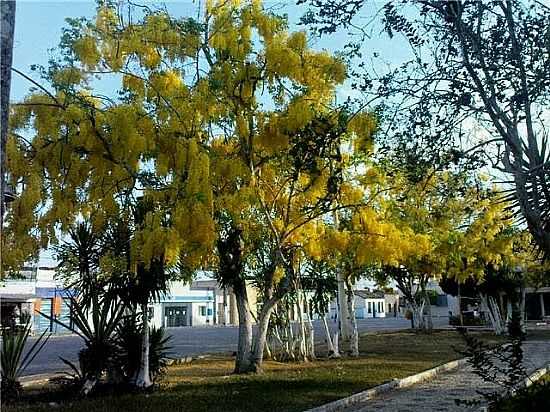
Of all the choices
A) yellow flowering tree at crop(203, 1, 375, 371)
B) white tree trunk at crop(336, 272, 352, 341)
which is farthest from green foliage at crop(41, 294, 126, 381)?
white tree trunk at crop(336, 272, 352, 341)

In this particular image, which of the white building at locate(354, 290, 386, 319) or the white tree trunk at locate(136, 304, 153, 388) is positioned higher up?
the white building at locate(354, 290, 386, 319)

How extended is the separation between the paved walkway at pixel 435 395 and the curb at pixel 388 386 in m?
0.14

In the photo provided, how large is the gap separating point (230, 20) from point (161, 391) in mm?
7098

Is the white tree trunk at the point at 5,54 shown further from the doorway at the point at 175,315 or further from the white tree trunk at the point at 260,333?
the doorway at the point at 175,315

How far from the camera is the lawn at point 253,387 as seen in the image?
375 inches

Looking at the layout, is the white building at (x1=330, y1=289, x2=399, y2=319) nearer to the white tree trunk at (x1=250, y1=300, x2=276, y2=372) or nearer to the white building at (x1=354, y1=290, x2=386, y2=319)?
the white building at (x1=354, y1=290, x2=386, y2=319)

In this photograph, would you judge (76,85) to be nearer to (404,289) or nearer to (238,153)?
(238,153)

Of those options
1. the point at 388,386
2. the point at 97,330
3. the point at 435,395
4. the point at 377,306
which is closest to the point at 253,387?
the point at 388,386

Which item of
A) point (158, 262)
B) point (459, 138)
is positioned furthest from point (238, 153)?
point (459, 138)

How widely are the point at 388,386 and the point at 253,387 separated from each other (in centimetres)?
247

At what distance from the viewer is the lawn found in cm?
953

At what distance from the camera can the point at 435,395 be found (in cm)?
1084

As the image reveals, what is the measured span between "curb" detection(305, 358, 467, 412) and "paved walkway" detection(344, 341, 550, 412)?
0.46 ft

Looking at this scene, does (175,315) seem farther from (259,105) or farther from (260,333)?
(259,105)
